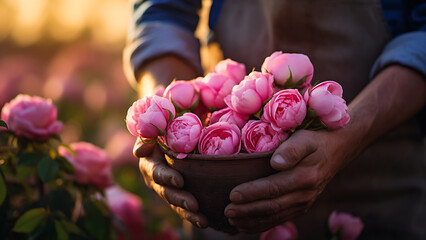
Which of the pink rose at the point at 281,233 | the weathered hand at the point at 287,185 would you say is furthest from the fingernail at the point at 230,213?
the pink rose at the point at 281,233

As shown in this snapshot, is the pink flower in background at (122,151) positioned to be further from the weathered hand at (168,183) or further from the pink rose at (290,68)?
the pink rose at (290,68)

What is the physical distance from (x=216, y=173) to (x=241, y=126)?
0.36 feet

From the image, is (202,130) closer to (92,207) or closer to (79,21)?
(92,207)

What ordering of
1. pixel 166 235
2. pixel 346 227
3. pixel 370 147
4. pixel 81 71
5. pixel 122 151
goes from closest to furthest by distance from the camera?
1. pixel 346 227
2. pixel 370 147
3. pixel 166 235
4. pixel 122 151
5. pixel 81 71

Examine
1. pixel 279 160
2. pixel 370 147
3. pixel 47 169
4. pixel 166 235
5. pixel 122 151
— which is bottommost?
pixel 166 235

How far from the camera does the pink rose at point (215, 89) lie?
2.68ft

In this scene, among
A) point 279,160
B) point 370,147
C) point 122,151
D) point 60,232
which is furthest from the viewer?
point 122,151

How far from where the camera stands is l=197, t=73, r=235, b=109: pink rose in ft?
2.68

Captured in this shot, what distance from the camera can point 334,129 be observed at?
30.1 inches

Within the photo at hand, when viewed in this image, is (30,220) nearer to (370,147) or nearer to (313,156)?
(313,156)

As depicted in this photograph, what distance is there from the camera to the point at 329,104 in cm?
69

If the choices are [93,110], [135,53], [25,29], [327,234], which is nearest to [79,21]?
[25,29]

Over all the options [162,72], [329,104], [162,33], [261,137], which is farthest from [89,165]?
[329,104]

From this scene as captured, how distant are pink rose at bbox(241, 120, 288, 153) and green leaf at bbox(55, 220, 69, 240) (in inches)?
18.1
